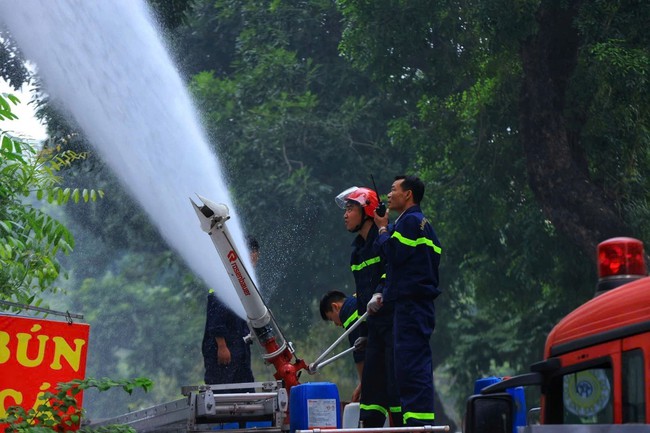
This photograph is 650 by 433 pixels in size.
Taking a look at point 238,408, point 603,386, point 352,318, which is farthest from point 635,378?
point 352,318

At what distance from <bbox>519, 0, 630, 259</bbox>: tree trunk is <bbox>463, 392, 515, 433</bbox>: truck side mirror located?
46.5 ft

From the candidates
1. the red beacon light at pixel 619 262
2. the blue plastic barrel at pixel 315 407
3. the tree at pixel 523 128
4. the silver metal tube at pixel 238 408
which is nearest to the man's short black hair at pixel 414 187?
the blue plastic barrel at pixel 315 407

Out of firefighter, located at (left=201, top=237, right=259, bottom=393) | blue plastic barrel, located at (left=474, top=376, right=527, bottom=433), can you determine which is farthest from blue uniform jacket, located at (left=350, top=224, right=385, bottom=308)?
firefighter, located at (left=201, top=237, right=259, bottom=393)

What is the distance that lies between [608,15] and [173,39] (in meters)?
13.2

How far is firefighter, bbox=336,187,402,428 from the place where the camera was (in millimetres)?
7777

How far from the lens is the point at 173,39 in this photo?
28547 mm

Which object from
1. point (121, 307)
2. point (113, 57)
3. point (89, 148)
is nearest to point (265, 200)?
point (89, 148)

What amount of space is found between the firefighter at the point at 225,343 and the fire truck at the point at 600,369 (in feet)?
19.9

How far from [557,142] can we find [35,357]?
13194mm

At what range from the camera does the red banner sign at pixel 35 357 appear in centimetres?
610

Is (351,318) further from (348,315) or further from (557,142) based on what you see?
(557,142)

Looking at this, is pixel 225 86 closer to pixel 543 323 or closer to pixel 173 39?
pixel 173 39

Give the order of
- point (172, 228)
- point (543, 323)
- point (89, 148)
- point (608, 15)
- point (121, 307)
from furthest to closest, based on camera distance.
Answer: point (121, 307) < point (543, 323) < point (89, 148) < point (608, 15) < point (172, 228)

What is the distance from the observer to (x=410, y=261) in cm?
766
